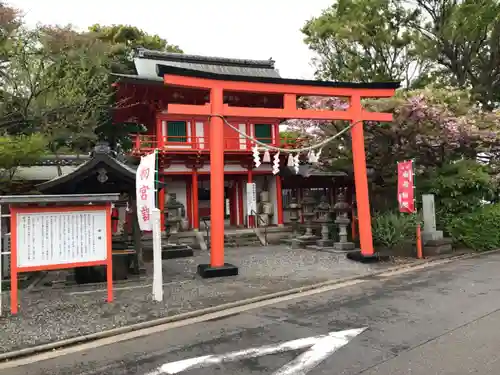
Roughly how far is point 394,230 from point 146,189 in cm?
879

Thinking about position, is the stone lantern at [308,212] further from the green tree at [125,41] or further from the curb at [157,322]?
the green tree at [125,41]

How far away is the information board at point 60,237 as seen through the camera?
712cm

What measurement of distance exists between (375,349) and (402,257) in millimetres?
8407

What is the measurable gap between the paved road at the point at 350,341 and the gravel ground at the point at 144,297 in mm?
945

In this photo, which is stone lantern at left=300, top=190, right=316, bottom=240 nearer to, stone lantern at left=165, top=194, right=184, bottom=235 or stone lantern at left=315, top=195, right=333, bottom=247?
stone lantern at left=315, top=195, right=333, bottom=247

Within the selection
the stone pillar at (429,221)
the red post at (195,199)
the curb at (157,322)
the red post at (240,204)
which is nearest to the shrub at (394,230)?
the stone pillar at (429,221)

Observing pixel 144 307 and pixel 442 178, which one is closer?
pixel 144 307

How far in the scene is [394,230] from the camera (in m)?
13.4

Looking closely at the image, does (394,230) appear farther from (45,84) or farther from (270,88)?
(45,84)

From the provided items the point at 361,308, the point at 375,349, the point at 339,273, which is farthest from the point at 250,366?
the point at 339,273

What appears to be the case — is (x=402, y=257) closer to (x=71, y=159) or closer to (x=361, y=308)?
(x=361, y=308)

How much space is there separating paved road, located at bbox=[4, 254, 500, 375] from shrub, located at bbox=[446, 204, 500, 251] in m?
6.66

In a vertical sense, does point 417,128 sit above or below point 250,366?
above

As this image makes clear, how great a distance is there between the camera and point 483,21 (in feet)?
62.2
